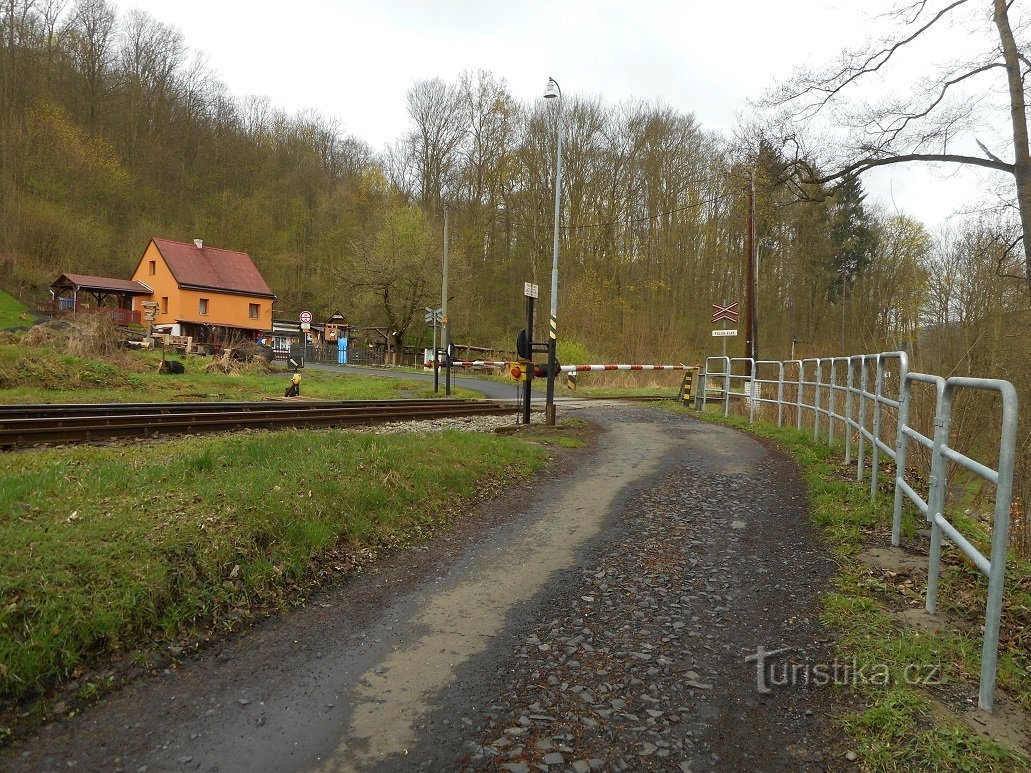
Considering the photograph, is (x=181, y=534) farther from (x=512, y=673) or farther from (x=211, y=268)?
(x=211, y=268)

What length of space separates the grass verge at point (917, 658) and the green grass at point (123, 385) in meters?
15.4

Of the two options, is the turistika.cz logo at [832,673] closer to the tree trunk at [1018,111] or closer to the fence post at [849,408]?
the fence post at [849,408]

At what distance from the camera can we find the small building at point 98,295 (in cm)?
4182

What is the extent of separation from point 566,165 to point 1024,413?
32432mm

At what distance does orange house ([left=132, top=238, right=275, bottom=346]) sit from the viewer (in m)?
48.1

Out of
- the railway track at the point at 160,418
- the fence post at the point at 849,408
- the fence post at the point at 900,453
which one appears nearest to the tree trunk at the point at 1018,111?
the fence post at the point at 849,408

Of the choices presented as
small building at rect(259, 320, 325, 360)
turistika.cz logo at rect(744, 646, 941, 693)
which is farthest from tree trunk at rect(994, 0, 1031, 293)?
small building at rect(259, 320, 325, 360)

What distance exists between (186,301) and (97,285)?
6.30 meters

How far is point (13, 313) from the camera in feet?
129

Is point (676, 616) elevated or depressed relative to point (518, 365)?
depressed

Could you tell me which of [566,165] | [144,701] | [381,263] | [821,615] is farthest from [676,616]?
[381,263]

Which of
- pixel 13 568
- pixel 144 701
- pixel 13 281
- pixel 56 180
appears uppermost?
pixel 56 180

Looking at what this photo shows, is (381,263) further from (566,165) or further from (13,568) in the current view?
(13,568)

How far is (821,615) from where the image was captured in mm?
4270
